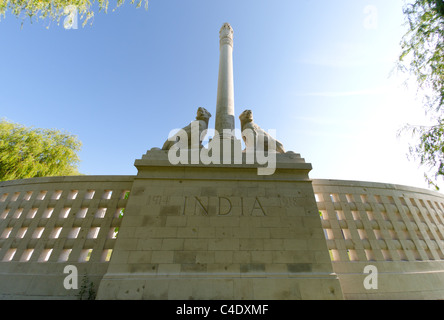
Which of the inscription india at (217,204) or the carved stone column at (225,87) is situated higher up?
the carved stone column at (225,87)

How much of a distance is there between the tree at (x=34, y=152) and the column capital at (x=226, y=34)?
1982 cm

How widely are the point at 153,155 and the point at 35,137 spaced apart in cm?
1985

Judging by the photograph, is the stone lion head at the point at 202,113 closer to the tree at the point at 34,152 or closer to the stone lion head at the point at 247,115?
the stone lion head at the point at 247,115

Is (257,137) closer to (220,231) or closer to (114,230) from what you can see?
(220,231)

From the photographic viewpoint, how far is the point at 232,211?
22.3ft

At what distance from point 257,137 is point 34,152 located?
22.1 metres

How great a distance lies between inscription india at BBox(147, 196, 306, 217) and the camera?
6.75 meters

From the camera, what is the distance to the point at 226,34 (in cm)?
1446

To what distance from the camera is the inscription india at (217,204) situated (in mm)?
6754

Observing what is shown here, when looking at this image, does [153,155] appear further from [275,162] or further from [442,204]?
[442,204]
